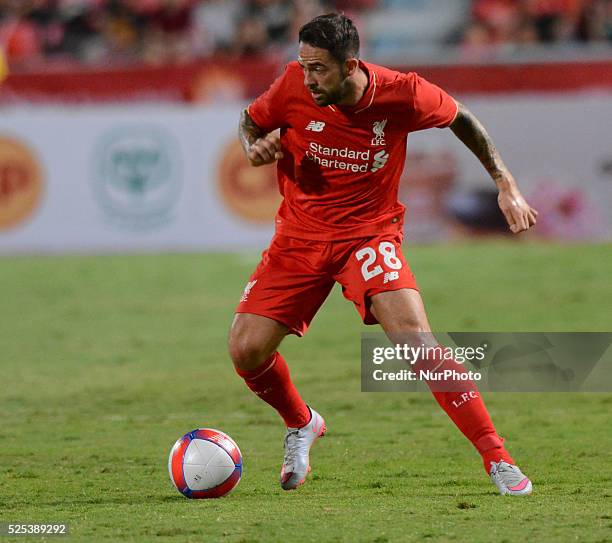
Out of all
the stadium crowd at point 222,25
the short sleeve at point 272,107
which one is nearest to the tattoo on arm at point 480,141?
the short sleeve at point 272,107

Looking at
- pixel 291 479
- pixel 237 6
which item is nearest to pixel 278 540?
pixel 291 479

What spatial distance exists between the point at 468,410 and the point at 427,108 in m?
1.54

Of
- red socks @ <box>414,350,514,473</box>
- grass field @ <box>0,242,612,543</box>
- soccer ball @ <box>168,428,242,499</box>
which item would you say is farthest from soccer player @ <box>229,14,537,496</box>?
grass field @ <box>0,242,612,543</box>

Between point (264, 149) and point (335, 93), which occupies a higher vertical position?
point (335, 93)

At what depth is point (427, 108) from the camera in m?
6.36

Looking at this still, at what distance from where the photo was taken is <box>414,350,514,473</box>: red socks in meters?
6.08

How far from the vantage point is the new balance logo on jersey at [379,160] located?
21.1ft

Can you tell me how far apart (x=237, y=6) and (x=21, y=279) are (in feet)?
21.9

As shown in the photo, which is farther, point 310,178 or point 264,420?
point 264,420

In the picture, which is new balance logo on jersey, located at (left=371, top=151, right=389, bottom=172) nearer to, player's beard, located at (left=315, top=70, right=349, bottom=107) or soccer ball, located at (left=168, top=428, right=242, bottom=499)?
player's beard, located at (left=315, top=70, right=349, bottom=107)

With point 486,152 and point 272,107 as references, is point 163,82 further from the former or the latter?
point 486,152

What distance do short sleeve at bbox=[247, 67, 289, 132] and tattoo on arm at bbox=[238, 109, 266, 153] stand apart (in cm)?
2

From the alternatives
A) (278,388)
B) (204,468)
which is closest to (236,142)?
(278,388)

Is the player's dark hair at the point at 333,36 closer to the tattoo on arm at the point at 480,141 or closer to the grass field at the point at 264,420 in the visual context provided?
the tattoo on arm at the point at 480,141
